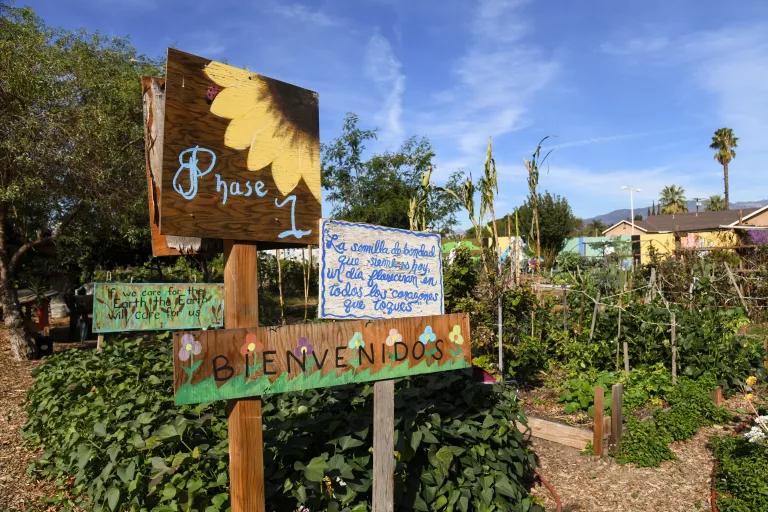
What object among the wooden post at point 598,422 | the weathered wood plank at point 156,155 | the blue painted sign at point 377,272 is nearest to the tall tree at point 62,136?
the weathered wood plank at point 156,155

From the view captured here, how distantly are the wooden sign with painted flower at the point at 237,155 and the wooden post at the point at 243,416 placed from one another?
0.40ft

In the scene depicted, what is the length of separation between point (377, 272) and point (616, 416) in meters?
3.54

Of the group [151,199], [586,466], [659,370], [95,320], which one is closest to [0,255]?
[95,320]

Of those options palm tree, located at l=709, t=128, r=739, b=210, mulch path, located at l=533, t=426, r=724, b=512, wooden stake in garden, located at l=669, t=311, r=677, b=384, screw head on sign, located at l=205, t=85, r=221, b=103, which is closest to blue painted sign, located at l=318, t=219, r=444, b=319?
screw head on sign, located at l=205, t=85, r=221, b=103

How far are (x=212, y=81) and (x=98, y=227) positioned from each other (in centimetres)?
963

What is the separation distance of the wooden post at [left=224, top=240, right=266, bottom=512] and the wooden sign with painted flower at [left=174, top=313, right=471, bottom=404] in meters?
0.12

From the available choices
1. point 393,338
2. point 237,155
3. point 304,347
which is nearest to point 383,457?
point 393,338

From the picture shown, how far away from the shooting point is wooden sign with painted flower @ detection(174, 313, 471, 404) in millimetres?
2207

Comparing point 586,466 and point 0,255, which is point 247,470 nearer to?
point 586,466

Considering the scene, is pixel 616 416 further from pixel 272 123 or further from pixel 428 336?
pixel 272 123

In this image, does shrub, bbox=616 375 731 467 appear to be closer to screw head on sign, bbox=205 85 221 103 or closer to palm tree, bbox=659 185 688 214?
screw head on sign, bbox=205 85 221 103

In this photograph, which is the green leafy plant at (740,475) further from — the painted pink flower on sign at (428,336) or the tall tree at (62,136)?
the tall tree at (62,136)

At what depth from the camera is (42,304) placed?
11.6 m

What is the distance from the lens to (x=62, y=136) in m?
8.63
